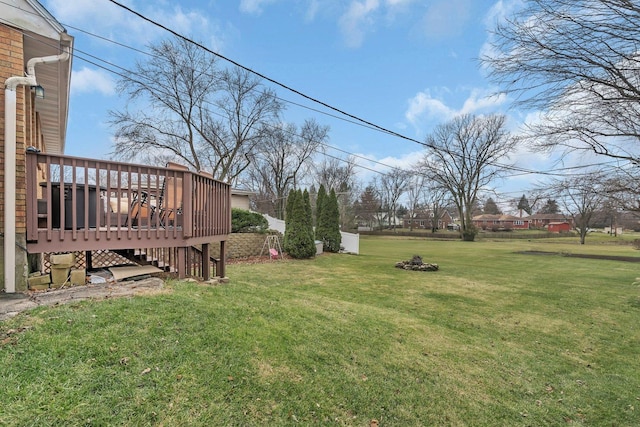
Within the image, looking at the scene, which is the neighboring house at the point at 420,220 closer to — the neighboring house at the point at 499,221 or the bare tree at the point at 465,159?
the bare tree at the point at 465,159

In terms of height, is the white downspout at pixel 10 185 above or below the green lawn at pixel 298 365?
above

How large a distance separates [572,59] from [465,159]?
1192 inches

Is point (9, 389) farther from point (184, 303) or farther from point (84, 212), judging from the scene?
point (84, 212)

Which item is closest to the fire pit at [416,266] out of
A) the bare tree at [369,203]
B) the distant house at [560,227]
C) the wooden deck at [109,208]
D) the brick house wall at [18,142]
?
the wooden deck at [109,208]

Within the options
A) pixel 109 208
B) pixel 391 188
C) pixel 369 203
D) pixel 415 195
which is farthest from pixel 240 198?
pixel 415 195

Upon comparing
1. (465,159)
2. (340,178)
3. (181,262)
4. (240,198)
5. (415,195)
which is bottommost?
(181,262)

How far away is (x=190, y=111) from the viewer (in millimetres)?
21172

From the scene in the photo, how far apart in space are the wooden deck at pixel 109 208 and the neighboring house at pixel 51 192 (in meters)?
0.01

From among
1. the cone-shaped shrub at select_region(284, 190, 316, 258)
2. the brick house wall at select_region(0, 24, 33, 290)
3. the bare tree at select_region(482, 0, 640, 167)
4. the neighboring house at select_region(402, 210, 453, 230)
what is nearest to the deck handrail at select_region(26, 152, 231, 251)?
the brick house wall at select_region(0, 24, 33, 290)

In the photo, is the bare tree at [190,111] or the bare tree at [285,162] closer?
the bare tree at [190,111]

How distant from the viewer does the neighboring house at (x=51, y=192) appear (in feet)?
11.7

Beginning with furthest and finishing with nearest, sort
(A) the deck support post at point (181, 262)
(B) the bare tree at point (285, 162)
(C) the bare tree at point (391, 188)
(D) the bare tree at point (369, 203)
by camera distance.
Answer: (D) the bare tree at point (369, 203) < (C) the bare tree at point (391, 188) < (B) the bare tree at point (285, 162) < (A) the deck support post at point (181, 262)

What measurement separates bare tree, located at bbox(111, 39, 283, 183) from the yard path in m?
17.0

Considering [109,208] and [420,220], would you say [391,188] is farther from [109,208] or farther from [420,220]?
[109,208]
